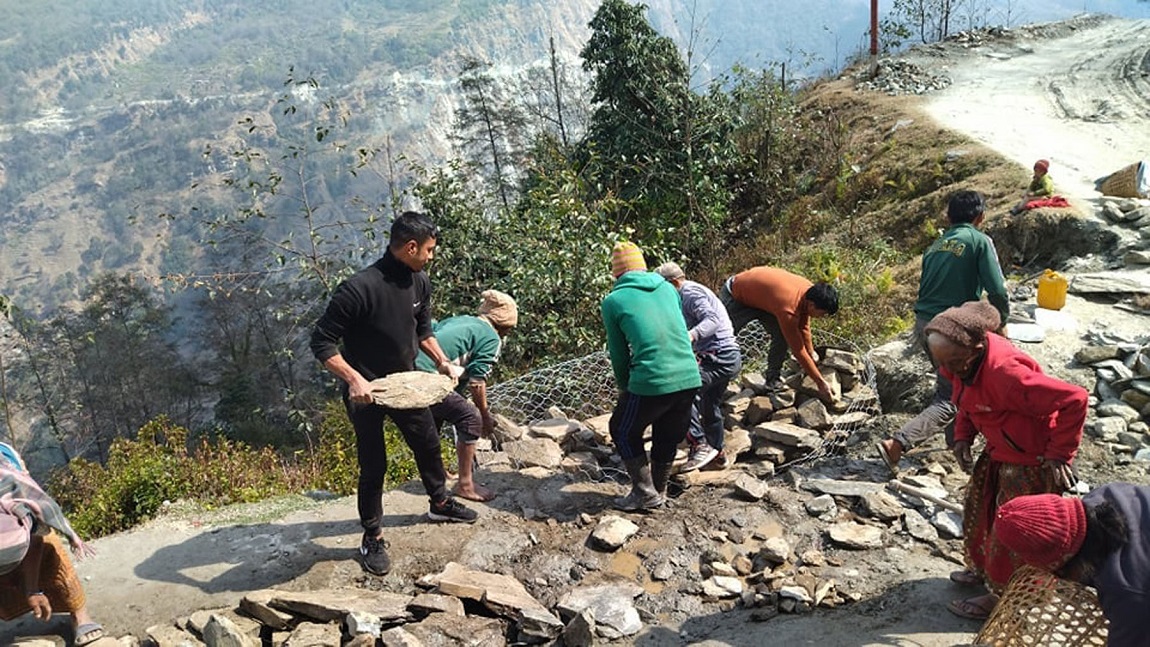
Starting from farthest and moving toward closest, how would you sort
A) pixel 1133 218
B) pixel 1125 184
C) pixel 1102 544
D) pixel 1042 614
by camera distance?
pixel 1125 184, pixel 1133 218, pixel 1042 614, pixel 1102 544

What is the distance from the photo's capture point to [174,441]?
643cm

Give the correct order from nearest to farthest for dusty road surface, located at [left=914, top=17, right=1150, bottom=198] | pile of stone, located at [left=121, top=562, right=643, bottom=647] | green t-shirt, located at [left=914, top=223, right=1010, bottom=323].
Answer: pile of stone, located at [left=121, top=562, right=643, bottom=647] → green t-shirt, located at [left=914, top=223, right=1010, bottom=323] → dusty road surface, located at [left=914, top=17, right=1150, bottom=198]

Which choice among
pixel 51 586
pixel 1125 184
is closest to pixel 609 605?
pixel 51 586

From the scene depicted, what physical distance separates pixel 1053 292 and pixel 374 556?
5.39 m

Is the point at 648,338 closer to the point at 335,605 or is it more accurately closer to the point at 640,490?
the point at 640,490

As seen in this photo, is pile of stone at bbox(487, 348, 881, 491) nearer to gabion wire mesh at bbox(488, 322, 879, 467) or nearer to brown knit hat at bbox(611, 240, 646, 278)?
gabion wire mesh at bbox(488, 322, 879, 467)

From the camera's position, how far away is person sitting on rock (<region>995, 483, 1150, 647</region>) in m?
1.76

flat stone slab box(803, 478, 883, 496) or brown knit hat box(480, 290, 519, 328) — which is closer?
flat stone slab box(803, 478, 883, 496)

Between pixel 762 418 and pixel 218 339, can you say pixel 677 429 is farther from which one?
pixel 218 339

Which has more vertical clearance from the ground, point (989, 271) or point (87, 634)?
point (989, 271)

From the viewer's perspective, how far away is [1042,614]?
2.34 metres

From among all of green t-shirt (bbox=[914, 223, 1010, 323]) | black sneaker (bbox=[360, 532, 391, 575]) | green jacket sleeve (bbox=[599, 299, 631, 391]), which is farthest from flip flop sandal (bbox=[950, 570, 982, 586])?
black sneaker (bbox=[360, 532, 391, 575])

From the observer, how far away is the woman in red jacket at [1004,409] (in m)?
2.56

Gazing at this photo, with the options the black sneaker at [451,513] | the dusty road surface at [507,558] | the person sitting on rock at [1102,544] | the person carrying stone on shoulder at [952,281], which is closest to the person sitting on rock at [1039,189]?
the dusty road surface at [507,558]
